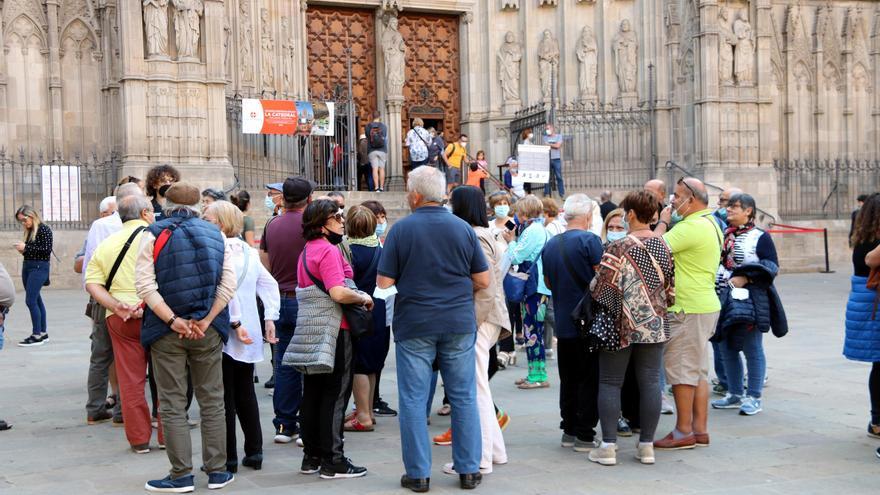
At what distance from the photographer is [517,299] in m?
9.16

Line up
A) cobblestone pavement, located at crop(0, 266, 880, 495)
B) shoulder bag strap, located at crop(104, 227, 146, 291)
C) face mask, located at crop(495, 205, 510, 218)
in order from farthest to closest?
face mask, located at crop(495, 205, 510, 218), shoulder bag strap, located at crop(104, 227, 146, 291), cobblestone pavement, located at crop(0, 266, 880, 495)

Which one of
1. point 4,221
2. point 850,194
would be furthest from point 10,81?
point 850,194

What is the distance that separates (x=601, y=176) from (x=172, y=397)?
688 inches

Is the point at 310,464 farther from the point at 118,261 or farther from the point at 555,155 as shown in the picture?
the point at 555,155

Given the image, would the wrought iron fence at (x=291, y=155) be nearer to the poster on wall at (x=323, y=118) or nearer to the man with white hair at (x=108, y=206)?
the poster on wall at (x=323, y=118)

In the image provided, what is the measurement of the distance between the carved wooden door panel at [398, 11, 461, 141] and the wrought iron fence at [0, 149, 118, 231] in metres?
7.13

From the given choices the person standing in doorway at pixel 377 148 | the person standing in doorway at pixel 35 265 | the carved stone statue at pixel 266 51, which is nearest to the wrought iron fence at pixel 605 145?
the person standing in doorway at pixel 377 148

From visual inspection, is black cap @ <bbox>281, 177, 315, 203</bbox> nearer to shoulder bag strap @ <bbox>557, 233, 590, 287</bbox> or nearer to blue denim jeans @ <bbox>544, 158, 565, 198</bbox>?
shoulder bag strap @ <bbox>557, 233, 590, 287</bbox>

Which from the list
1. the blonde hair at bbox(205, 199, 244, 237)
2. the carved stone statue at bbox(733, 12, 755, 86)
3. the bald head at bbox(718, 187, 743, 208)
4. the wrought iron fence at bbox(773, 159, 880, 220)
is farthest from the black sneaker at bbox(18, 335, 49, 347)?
the wrought iron fence at bbox(773, 159, 880, 220)

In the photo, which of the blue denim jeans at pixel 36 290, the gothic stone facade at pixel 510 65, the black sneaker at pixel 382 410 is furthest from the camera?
the gothic stone facade at pixel 510 65

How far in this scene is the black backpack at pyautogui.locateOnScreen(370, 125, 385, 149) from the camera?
760 inches

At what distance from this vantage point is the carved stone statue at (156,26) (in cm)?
1678

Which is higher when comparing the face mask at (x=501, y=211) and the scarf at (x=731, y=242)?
the face mask at (x=501, y=211)

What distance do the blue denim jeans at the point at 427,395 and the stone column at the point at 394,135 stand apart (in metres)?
16.0
